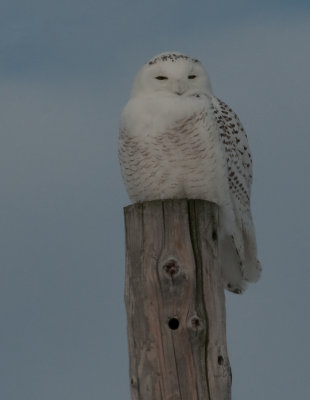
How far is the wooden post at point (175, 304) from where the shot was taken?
4.11 m

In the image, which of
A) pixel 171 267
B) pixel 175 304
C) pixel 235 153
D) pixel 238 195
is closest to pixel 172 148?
pixel 235 153

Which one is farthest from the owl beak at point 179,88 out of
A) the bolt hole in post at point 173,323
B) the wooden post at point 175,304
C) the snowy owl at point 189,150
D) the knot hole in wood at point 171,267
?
the bolt hole in post at point 173,323

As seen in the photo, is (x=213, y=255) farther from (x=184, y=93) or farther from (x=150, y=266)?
(x=184, y=93)

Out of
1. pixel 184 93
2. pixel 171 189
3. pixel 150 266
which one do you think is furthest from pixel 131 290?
pixel 184 93

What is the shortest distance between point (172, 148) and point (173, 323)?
1704 mm

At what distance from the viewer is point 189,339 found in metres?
4.12

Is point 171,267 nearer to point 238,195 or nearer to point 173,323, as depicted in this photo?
point 173,323

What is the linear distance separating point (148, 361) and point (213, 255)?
1.98ft

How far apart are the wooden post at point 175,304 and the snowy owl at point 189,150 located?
133 cm

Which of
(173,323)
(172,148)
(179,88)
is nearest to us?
(173,323)

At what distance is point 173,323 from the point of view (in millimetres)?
4148

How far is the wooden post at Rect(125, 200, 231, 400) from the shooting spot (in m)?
4.11

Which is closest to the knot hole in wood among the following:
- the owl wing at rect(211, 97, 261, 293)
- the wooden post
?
the wooden post

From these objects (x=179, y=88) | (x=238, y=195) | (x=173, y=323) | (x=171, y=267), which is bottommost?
(x=173, y=323)
